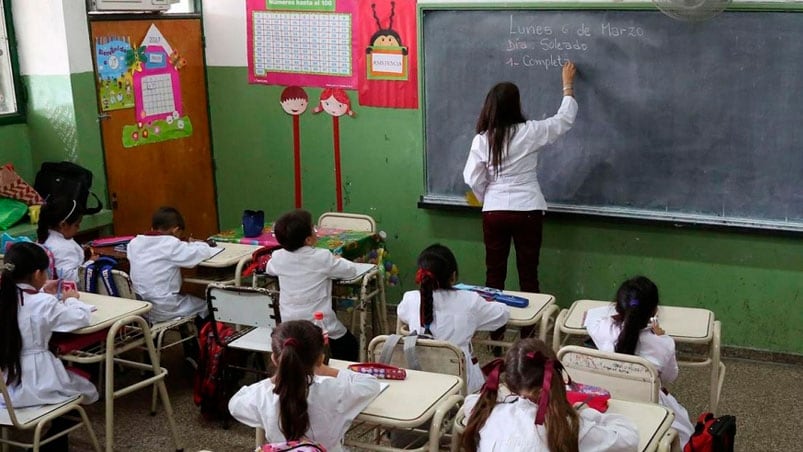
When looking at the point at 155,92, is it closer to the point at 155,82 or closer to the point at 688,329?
the point at 155,82

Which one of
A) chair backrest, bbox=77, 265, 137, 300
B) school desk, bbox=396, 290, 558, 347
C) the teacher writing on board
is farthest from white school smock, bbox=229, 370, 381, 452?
the teacher writing on board

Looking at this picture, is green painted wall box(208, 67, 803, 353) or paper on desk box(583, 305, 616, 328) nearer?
paper on desk box(583, 305, 616, 328)

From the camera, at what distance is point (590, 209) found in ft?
15.8

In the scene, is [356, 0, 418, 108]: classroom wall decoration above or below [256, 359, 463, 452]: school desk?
Answer: above

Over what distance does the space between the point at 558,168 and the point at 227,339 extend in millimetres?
2020

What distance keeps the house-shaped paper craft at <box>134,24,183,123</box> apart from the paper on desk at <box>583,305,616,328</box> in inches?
124

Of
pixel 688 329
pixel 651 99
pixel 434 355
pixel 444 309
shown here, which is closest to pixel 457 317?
pixel 444 309

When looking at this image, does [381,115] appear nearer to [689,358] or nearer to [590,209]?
[590,209]

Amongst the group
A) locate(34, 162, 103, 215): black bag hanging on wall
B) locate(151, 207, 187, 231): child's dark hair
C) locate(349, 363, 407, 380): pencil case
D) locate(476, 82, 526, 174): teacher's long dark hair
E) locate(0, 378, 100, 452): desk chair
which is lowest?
locate(0, 378, 100, 452): desk chair

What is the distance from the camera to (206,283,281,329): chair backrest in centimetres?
377

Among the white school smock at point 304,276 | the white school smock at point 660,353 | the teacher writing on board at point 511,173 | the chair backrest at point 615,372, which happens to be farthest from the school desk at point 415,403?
the teacher writing on board at point 511,173

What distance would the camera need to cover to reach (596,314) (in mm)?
3377

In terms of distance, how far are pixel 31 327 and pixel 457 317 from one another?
1578 mm

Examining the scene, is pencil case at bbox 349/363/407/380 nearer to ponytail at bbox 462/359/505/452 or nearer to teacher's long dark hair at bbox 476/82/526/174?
ponytail at bbox 462/359/505/452
